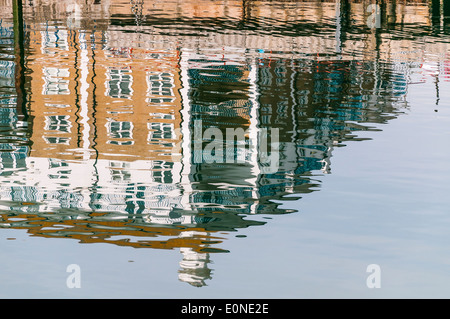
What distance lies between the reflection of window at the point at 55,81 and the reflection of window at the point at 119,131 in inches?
185

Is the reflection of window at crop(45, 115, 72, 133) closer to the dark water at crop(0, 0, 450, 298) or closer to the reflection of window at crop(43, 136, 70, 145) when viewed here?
the dark water at crop(0, 0, 450, 298)

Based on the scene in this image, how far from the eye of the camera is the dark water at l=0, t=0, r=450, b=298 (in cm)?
902

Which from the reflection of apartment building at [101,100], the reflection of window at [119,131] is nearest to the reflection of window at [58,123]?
the reflection of apartment building at [101,100]

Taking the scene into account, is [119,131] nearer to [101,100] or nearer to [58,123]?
[58,123]

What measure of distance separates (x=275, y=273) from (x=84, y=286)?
1942mm

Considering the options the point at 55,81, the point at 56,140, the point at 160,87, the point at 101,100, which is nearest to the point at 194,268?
the point at 56,140

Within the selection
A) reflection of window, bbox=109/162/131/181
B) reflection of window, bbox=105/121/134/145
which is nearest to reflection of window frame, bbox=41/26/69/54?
reflection of window, bbox=105/121/134/145

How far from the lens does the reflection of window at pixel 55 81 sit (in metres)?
22.8

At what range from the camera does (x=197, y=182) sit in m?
13.2

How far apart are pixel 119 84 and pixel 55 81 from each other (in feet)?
5.97

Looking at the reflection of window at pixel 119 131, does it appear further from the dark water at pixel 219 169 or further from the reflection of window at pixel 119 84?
the reflection of window at pixel 119 84

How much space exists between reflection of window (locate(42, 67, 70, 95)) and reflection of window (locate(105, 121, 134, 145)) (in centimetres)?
471

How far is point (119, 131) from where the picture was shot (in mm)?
17203

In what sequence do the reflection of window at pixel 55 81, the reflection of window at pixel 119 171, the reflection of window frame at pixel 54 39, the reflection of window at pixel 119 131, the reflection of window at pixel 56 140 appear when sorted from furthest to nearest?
the reflection of window frame at pixel 54 39 → the reflection of window at pixel 55 81 → the reflection of window at pixel 119 131 → the reflection of window at pixel 56 140 → the reflection of window at pixel 119 171
